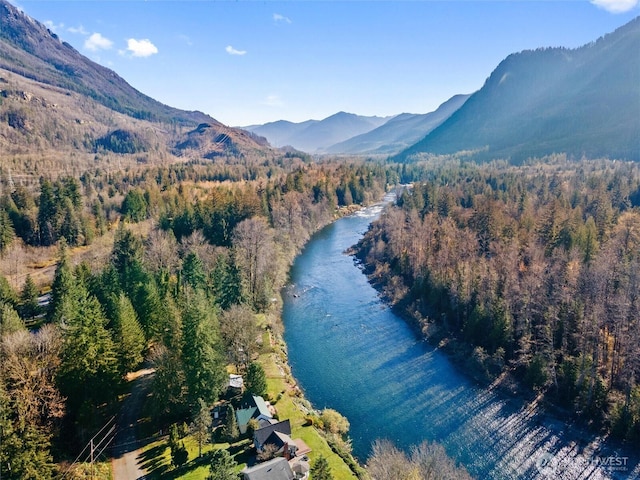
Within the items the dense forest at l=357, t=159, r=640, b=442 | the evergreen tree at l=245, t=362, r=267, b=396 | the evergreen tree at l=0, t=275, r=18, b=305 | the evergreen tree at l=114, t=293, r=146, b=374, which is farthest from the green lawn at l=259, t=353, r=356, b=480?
the evergreen tree at l=0, t=275, r=18, b=305

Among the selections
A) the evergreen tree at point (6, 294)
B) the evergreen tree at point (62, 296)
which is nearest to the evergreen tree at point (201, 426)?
the evergreen tree at point (62, 296)

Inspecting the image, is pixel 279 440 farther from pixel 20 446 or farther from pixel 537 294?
pixel 537 294

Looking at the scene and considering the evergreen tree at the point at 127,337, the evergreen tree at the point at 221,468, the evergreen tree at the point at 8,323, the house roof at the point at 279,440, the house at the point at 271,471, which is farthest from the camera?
the evergreen tree at the point at 8,323

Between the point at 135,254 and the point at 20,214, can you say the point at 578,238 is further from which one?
the point at 20,214

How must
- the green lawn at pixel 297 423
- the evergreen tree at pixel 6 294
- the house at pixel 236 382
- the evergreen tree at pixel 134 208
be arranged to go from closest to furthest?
the green lawn at pixel 297 423 < the house at pixel 236 382 < the evergreen tree at pixel 6 294 < the evergreen tree at pixel 134 208

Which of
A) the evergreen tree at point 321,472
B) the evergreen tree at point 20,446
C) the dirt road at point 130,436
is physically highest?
the evergreen tree at point 20,446

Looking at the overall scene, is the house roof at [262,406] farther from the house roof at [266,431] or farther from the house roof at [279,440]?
the house roof at [279,440]

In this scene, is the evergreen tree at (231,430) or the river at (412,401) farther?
the river at (412,401)

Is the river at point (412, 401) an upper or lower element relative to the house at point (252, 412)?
lower

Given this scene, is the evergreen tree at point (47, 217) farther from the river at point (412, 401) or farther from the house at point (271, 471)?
the house at point (271, 471)
